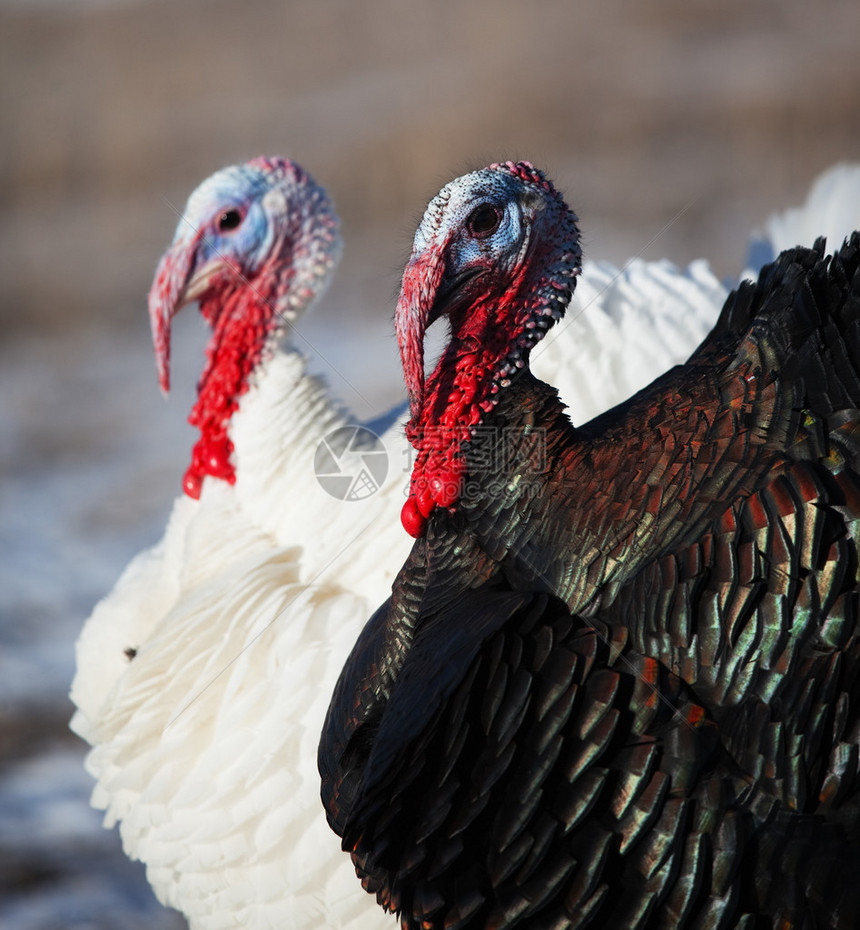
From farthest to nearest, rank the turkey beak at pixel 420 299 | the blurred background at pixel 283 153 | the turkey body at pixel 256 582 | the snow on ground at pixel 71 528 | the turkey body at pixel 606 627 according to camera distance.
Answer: the blurred background at pixel 283 153, the snow on ground at pixel 71 528, the turkey body at pixel 256 582, the turkey beak at pixel 420 299, the turkey body at pixel 606 627

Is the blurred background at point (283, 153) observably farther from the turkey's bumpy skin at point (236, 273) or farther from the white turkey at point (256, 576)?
the turkey's bumpy skin at point (236, 273)

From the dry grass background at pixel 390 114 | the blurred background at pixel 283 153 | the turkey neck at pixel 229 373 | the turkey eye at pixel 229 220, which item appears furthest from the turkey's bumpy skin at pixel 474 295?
the dry grass background at pixel 390 114

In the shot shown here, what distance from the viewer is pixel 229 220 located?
2.92m

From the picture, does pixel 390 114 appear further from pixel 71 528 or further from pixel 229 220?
pixel 229 220

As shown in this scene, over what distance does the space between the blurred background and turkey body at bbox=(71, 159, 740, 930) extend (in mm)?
902

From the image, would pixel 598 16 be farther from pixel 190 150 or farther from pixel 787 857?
pixel 787 857

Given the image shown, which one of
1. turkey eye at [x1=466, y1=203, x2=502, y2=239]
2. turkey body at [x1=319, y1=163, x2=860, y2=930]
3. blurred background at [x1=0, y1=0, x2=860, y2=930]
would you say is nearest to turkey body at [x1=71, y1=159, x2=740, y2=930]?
turkey body at [x1=319, y1=163, x2=860, y2=930]

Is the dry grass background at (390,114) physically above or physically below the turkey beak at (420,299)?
above

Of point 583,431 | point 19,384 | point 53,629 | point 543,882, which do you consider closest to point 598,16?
point 19,384

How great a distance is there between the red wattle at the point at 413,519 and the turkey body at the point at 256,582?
481mm

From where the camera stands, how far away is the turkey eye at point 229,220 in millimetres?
2904

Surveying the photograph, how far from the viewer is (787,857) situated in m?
1.54

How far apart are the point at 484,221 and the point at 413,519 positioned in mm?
453

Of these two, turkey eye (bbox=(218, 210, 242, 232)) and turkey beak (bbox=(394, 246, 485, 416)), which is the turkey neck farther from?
turkey beak (bbox=(394, 246, 485, 416))
